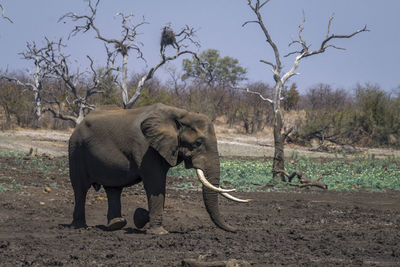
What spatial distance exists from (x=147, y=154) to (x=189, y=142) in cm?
60

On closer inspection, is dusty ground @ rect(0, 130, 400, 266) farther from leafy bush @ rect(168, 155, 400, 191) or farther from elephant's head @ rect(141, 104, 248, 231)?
leafy bush @ rect(168, 155, 400, 191)

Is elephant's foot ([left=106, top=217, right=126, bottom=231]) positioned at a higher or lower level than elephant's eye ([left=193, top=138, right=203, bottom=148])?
lower

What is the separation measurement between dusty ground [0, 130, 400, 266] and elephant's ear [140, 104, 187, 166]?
1111 mm

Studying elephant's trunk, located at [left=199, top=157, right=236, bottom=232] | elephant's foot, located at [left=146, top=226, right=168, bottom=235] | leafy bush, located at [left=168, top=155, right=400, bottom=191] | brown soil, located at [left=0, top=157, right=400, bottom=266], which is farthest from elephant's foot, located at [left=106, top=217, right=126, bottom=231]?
leafy bush, located at [left=168, top=155, right=400, bottom=191]

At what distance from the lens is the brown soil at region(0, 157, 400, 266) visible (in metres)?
6.34

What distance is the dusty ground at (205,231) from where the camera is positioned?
6336mm

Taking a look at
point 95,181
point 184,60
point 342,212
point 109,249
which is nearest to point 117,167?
point 95,181

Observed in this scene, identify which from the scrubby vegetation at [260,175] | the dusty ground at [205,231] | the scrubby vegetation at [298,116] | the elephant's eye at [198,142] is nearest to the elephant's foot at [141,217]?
the dusty ground at [205,231]

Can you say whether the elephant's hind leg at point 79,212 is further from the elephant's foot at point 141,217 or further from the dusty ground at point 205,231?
the elephant's foot at point 141,217

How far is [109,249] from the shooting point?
6809 millimetres

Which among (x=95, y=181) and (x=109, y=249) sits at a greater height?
(x=95, y=181)

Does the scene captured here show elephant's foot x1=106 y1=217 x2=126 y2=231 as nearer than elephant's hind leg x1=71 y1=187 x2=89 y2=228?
Yes

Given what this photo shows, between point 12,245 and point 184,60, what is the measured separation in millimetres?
58591

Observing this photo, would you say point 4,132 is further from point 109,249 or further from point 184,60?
point 184,60
